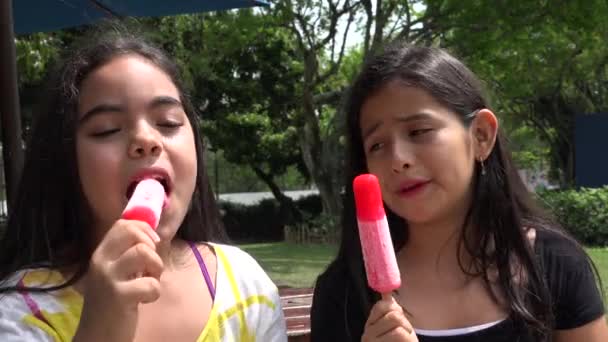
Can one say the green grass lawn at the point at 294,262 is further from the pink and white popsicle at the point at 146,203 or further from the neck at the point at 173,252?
the pink and white popsicle at the point at 146,203

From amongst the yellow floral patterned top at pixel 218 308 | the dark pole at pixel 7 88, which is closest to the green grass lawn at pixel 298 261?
the dark pole at pixel 7 88

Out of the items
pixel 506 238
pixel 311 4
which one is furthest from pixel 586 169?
pixel 506 238

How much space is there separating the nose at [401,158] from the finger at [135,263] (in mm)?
737

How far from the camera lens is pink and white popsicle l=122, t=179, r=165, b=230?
144 centimetres

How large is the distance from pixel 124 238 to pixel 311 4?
15.3 metres

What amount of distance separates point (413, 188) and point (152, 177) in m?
0.65

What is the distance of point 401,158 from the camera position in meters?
1.90

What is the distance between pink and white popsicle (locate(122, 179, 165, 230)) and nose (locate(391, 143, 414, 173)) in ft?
1.93

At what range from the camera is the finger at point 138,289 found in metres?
1.36

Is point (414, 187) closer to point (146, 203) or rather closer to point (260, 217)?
point (146, 203)

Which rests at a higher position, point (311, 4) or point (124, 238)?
point (311, 4)

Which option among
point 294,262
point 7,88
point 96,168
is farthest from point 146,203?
point 294,262

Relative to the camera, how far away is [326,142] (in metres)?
17.5

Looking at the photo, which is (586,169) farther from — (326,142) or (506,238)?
(506,238)
